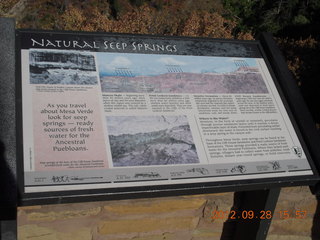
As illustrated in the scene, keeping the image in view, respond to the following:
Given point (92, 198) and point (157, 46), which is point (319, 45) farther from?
point (92, 198)

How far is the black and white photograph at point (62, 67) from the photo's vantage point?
1.64 meters

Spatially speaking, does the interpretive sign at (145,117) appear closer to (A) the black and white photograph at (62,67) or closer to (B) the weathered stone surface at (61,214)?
(A) the black and white photograph at (62,67)

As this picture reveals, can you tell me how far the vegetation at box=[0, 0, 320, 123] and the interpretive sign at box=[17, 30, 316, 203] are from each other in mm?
6089

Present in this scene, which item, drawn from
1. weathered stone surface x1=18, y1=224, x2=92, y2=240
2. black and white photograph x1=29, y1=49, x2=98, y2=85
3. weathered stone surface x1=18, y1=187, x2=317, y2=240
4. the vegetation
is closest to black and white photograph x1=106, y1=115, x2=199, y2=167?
black and white photograph x1=29, y1=49, x2=98, y2=85

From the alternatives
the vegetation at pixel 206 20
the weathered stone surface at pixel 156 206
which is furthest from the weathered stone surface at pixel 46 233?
the vegetation at pixel 206 20

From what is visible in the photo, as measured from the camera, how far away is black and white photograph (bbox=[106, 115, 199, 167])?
1573 millimetres

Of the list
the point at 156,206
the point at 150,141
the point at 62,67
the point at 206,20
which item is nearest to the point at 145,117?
the point at 150,141

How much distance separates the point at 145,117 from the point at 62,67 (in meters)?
0.34

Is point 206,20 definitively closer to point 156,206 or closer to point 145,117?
point 156,206

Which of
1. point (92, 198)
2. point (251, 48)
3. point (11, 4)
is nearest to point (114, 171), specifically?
point (92, 198)

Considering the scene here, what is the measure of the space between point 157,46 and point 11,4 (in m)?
13.2

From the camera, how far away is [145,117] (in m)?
1.66

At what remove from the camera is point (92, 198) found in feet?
4.82

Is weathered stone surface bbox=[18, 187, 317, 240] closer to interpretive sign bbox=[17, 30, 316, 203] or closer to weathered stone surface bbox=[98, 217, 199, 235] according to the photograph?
weathered stone surface bbox=[98, 217, 199, 235]
